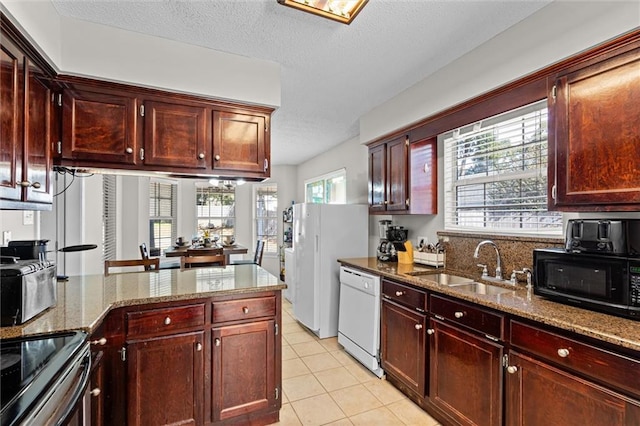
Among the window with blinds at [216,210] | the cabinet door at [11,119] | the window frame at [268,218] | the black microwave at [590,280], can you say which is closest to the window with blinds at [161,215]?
the window with blinds at [216,210]

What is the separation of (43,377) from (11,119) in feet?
4.10

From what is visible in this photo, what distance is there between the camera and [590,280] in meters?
1.57

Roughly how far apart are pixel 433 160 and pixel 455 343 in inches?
68.4

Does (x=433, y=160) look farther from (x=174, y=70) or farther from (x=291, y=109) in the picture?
(x=174, y=70)

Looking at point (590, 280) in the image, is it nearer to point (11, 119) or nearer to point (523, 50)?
point (523, 50)

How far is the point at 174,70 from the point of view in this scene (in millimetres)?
2279

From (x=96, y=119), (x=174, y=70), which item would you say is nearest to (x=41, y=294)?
(x=96, y=119)

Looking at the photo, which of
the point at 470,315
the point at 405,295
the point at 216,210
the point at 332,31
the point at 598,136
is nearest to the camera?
the point at 598,136

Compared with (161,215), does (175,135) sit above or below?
above

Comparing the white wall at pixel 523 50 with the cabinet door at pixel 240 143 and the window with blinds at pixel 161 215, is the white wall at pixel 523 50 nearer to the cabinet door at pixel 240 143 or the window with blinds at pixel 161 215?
the cabinet door at pixel 240 143

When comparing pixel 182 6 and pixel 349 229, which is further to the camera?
pixel 349 229

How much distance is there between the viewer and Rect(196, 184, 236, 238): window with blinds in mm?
6684

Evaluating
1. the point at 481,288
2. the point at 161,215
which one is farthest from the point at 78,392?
the point at 161,215

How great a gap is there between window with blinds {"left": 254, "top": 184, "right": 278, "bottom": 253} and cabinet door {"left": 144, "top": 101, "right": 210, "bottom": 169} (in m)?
4.79
